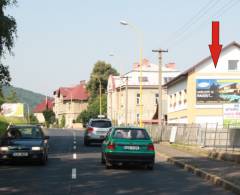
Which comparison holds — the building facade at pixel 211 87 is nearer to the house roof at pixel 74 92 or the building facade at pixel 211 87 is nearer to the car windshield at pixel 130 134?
the car windshield at pixel 130 134

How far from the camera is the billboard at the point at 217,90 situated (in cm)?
5894

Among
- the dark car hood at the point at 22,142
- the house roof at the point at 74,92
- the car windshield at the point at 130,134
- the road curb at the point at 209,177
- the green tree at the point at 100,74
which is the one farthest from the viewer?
the house roof at the point at 74,92

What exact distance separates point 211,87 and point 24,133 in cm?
4018

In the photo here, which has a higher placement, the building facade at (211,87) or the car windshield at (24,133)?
the building facade at (211,87)

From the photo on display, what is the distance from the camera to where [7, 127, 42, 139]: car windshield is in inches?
834

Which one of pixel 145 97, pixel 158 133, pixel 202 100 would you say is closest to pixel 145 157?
pixel 158 133

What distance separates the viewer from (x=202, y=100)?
59031 mm

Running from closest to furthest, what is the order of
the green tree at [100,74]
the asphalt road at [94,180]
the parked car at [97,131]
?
1. the asphalt road at [94,180]
2. the parked car at [97,131]
3. the green tree at [100,74]

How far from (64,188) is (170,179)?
386 centimetres

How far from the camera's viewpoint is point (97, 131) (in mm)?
35562

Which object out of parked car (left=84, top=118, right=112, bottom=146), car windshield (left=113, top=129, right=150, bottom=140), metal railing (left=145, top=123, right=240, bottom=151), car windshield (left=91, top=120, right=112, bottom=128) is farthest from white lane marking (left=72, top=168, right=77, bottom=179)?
car windshield (left=91, top=120, right=112, bottom=128)

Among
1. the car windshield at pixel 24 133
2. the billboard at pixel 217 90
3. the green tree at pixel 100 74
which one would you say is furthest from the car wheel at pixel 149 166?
the green tree at pixel 100 74

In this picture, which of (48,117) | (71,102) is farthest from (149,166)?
(48,117)

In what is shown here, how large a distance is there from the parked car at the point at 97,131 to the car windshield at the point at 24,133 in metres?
13.9
